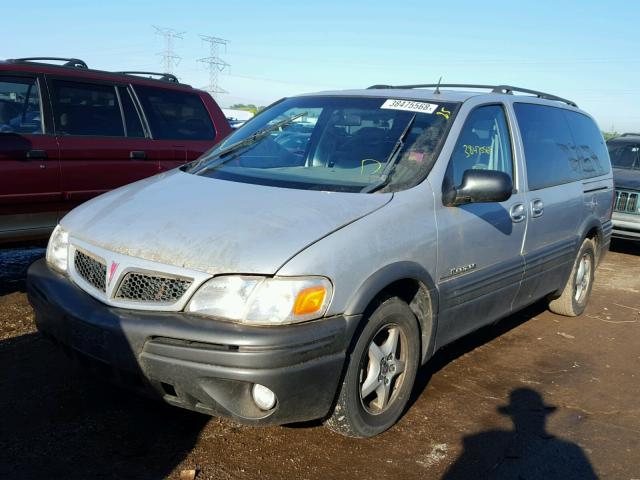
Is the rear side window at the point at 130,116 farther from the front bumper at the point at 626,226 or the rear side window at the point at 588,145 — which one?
the front bumper at the point at 626,226

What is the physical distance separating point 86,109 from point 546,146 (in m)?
3.98

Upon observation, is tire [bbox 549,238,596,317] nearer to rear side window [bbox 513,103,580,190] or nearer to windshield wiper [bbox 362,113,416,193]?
rear side window [bbox 513,103,580,190]

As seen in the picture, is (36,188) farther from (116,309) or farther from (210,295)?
(210,295)

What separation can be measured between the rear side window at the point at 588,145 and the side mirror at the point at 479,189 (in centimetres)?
222

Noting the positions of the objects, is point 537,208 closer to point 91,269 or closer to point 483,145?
point 483,145

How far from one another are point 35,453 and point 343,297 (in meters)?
1.63

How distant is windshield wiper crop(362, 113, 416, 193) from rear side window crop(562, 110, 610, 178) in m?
2.32

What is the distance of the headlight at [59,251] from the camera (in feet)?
11.2

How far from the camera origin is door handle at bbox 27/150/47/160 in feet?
17.4

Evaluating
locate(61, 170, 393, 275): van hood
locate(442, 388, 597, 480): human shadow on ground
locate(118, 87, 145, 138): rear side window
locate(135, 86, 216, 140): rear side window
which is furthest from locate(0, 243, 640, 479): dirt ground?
locate(135, 86, 216, 140): rear side window

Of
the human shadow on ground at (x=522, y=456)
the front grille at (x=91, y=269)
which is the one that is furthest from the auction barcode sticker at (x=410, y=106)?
the front grille at (x=91, y=269)

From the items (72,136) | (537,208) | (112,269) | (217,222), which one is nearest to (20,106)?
(72,136)

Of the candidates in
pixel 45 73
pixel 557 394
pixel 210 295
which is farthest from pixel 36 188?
pixel 557 394

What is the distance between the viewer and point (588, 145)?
5.87 m
